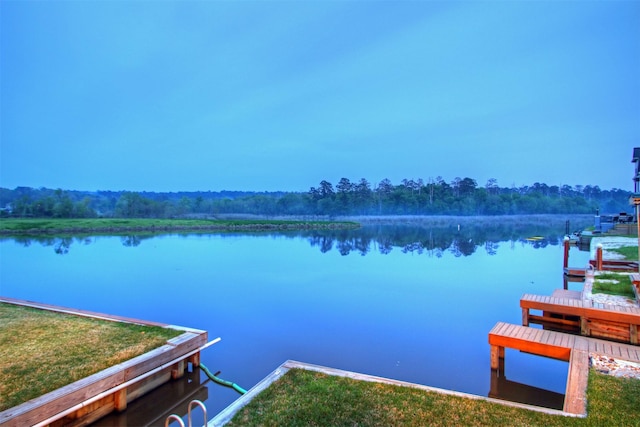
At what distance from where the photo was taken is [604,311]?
5.34 metres

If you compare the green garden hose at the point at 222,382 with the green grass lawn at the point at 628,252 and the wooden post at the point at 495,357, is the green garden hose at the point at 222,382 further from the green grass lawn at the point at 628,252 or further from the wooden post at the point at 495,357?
the green grass lawn at the point at 628,252

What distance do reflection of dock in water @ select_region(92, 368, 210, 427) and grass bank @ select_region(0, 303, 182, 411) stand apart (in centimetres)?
53

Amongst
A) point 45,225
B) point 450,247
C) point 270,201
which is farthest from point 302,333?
point 270,201

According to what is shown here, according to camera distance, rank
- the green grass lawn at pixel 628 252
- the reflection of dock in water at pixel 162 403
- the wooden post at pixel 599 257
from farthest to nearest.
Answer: the green grass lawn at pixel 628 252 < the wooden post at pixel 599 257 < the reflection of dock in water at pixel 162 403

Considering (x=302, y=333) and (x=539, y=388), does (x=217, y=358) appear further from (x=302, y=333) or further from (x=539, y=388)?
(x=539, y=388)

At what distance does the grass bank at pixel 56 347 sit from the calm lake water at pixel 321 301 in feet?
2.20

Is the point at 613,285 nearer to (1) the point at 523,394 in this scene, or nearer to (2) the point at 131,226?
(1) the point at 523,394

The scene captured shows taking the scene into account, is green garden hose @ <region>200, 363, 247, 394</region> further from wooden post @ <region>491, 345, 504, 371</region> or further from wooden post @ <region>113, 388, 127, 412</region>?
wooden post @ <region>491, 345, 504, 371</region>

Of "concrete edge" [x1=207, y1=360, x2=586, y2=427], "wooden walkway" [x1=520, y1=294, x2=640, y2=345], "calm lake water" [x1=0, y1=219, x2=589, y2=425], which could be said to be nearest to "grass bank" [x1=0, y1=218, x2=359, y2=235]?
"calm lake water" [x1=0, y1=219, x2=589, y2=425]

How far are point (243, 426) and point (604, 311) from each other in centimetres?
530

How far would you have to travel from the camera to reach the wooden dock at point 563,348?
12.4ft

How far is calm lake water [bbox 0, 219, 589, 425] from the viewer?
5359mm

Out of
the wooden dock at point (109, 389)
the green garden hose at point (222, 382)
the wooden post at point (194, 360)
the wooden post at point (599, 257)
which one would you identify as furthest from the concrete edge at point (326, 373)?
the wooden post at point (599, 257)

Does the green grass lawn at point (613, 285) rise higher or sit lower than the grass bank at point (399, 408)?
higher
